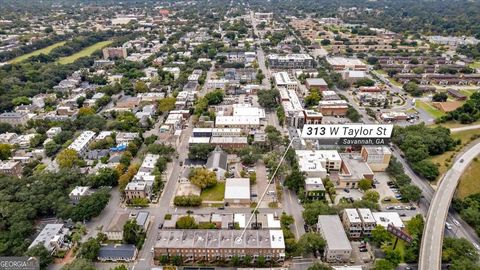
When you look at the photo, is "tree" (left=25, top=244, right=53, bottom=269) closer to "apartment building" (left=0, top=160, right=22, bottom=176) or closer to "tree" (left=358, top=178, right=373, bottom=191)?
"apartment building" (left=0, top=160, right=22, bottom=176)

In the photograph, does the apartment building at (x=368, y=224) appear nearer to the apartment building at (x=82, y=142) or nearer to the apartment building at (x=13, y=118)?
the apartment building at (x=82, y=142)

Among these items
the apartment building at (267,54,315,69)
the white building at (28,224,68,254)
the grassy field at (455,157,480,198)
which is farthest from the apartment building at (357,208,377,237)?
the apartment building at (267,54,315,69)

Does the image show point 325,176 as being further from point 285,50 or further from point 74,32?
point 74,32

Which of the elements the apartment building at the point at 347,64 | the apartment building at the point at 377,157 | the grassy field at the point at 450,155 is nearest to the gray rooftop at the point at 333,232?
the apartment building at the point at 377,157

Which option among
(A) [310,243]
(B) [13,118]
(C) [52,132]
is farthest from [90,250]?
(B) [13,118]

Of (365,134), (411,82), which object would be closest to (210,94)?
(365,134)
